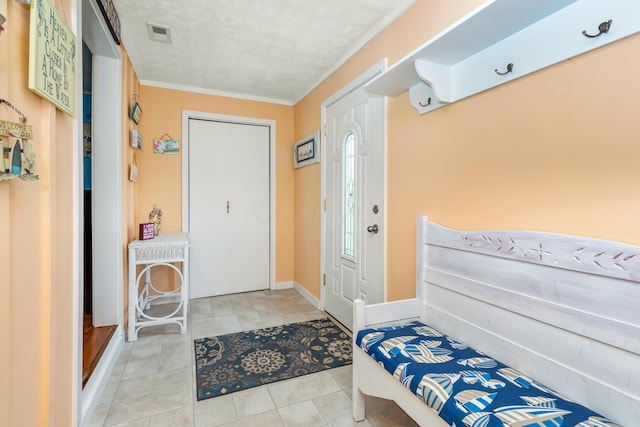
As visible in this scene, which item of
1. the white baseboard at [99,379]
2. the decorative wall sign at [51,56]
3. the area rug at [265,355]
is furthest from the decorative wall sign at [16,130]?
the area rug at [265,355]

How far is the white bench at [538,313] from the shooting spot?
943mm

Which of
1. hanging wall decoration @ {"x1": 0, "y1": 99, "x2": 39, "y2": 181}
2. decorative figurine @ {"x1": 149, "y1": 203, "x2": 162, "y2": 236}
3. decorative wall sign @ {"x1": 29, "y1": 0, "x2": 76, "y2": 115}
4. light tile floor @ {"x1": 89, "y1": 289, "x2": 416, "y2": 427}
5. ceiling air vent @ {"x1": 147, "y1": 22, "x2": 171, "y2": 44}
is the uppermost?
ceiling air vent @ {"x1": 147, "y1": 22, "x2": 171, "y2": 44}

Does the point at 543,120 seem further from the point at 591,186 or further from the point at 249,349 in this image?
the point at 249,349

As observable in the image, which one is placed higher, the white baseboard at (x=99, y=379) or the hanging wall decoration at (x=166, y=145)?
the hanging wall decoration at (x=166, y=145)

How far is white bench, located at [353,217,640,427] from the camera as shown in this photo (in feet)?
3.10

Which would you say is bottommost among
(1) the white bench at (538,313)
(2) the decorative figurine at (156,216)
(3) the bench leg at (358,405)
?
(3) the bench leg at (358,405)

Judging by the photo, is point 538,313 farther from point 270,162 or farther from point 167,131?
point 167,131

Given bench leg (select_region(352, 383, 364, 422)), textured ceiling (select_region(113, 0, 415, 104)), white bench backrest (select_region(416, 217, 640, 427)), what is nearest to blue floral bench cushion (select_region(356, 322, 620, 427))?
white bench backrest (select_region(416, 217, 640, 427))

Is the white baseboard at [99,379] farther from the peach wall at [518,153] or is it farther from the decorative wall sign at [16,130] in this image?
the peach wall at [518,153]

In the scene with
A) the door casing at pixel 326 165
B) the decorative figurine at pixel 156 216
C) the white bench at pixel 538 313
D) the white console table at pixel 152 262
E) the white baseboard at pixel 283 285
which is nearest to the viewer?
the white bench at pixel 538 313

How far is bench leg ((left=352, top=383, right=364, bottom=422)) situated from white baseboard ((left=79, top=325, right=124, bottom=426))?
134 cm

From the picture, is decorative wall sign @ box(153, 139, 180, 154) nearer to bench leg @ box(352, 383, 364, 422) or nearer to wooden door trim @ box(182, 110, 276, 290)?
wooden door trim @ box(182, 110, 276, 290)

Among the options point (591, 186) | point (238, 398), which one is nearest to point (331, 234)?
point (238, 398)

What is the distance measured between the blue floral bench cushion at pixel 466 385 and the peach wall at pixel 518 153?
0.57 meters
